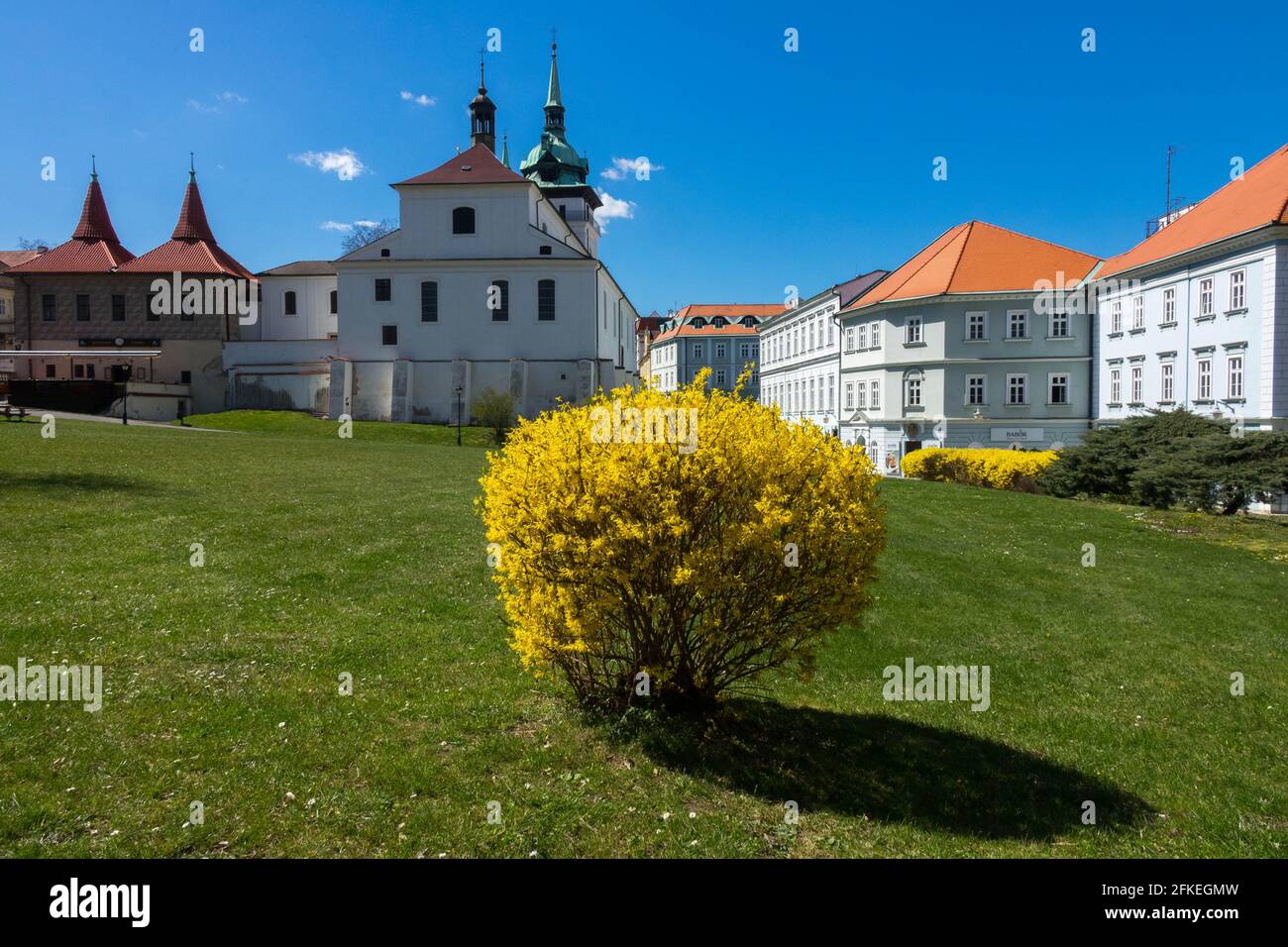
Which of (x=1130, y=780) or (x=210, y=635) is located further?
(x=210, y=635)

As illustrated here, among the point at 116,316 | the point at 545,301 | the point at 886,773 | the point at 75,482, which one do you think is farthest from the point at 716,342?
the point at 886,773

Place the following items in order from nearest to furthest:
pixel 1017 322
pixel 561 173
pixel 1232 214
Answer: pixel 1232 214
pixel 1017 322
pixel 561 173

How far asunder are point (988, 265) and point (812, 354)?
1588 cm

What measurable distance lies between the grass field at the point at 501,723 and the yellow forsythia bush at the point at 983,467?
683 inches

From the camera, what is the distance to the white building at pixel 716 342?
98625mm

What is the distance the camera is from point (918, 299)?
4441 centimetres

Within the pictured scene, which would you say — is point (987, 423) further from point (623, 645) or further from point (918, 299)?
point (623, 645)

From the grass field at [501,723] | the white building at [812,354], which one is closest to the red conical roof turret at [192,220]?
the white building at [812,354]

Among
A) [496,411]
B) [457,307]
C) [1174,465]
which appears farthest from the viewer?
[457,307]

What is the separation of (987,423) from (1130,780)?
1601 inches

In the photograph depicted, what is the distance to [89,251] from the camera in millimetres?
55156

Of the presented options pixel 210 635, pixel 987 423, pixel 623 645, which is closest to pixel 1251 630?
pixel 623 645

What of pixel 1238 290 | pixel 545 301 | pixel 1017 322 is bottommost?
pixel 1238 290

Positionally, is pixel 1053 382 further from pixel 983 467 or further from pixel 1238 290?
pixel 983 467
